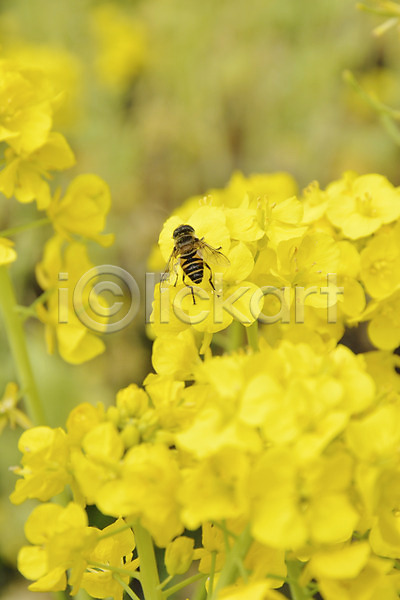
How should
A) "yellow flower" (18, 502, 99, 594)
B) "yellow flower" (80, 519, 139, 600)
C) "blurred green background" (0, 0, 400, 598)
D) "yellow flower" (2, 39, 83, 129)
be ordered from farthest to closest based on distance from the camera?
"yellow flower" (2, 39, 83, 129) → "blurred green background" (0, 0, 400, 598) → "yellow flower" (80, 519, 139, 600) → "yellow flower" (18, 502, 99, 594)

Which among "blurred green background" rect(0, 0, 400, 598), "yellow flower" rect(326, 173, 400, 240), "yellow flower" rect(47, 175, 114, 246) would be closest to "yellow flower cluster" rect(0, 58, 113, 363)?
"yellow flower" rect(47, 175, 114, 246)

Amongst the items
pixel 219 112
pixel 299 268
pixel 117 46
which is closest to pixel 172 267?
pixel 299 268

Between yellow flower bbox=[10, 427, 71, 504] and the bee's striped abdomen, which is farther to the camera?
the bee's striped abdomen

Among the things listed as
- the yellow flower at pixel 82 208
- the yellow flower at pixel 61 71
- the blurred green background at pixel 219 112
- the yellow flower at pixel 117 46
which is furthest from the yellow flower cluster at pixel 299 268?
the yellow flower at pixel 117 46

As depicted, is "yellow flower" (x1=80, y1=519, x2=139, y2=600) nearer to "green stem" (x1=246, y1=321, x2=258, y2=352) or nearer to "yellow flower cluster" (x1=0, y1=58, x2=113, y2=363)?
"green stem" (x1=246, y1=321, x2=258, y2=352)

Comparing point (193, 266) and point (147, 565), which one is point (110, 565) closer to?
point (147, 565)

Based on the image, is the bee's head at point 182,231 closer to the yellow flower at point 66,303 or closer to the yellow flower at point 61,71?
the yellow flower at point 66,303
